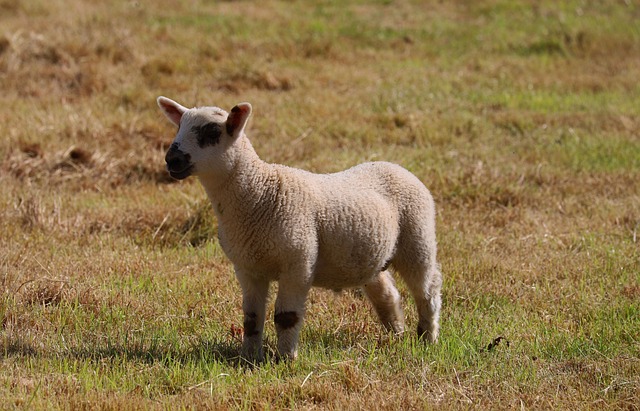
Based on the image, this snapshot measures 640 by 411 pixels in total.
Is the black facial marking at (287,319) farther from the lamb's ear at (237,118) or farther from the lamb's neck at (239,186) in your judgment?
the lamb's ear at (237,118)

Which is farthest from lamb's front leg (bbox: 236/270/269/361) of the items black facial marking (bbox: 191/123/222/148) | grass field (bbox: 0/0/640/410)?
black facial marking (bbox: 191/123/222/148)

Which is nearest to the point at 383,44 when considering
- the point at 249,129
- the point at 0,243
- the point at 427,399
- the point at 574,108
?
the point at 574,108

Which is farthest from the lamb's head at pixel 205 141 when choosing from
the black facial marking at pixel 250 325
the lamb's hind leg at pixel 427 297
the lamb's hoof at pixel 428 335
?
the lamb's hoof at pixel 428 335

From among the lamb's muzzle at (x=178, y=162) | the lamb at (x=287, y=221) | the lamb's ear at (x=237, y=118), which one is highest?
the lamb's ear at (x=237, y=118)

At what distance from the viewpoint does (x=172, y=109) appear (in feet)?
18.4

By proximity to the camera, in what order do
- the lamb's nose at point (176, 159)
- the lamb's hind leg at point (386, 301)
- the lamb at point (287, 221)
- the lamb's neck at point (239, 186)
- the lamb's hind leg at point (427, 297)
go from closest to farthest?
the lamb's nose at point (176, 159) → the lamb at point (287, 221) → the lamb's neck at point (239, 186) → the lamb's hind leg at point (427, 297) → the lamb's hind leg at point (386, 301)

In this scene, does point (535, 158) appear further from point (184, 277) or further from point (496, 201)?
point (184, 277)

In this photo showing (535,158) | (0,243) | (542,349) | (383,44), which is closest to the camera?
(542,349)

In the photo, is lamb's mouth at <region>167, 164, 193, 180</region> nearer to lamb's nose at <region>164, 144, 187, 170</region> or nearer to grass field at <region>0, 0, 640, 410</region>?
lamb's nose at <region>164, 144, 187, 170</region>

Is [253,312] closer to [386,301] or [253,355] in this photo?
[253,355]

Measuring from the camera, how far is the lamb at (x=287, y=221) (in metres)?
5.34

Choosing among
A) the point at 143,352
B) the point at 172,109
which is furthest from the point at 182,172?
the point at 143,352

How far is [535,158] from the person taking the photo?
10.8 m

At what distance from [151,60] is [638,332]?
912cm
